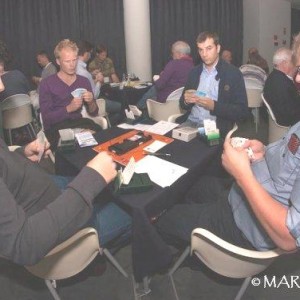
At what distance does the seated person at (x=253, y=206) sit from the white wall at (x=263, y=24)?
7.64 metres

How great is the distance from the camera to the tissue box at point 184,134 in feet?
6.91

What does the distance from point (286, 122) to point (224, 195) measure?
69.7 inches

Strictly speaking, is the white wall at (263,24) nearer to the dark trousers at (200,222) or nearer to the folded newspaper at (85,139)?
the folded newspaper at (85,139)

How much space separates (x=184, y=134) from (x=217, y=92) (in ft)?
2.66

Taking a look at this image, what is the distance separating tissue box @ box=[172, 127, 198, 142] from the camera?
2107 millimetres

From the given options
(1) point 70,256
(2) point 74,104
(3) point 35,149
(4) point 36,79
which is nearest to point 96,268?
(1) point 70,256

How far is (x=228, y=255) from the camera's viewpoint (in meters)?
1.25

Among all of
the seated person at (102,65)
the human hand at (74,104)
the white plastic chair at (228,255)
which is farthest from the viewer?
the seated person at (102,65)

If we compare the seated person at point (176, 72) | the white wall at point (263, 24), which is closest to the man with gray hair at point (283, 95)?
the seated person at point (176, 72)

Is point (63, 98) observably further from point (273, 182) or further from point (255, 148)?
point (273, 182)

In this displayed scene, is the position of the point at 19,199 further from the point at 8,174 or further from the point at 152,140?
the point at 152,140

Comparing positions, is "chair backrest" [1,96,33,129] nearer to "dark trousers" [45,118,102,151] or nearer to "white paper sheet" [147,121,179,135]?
"dark trousers" [45,118,102,151]

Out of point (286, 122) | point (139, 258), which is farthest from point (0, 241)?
point (286, 122)

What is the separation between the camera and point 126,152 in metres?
1.89
